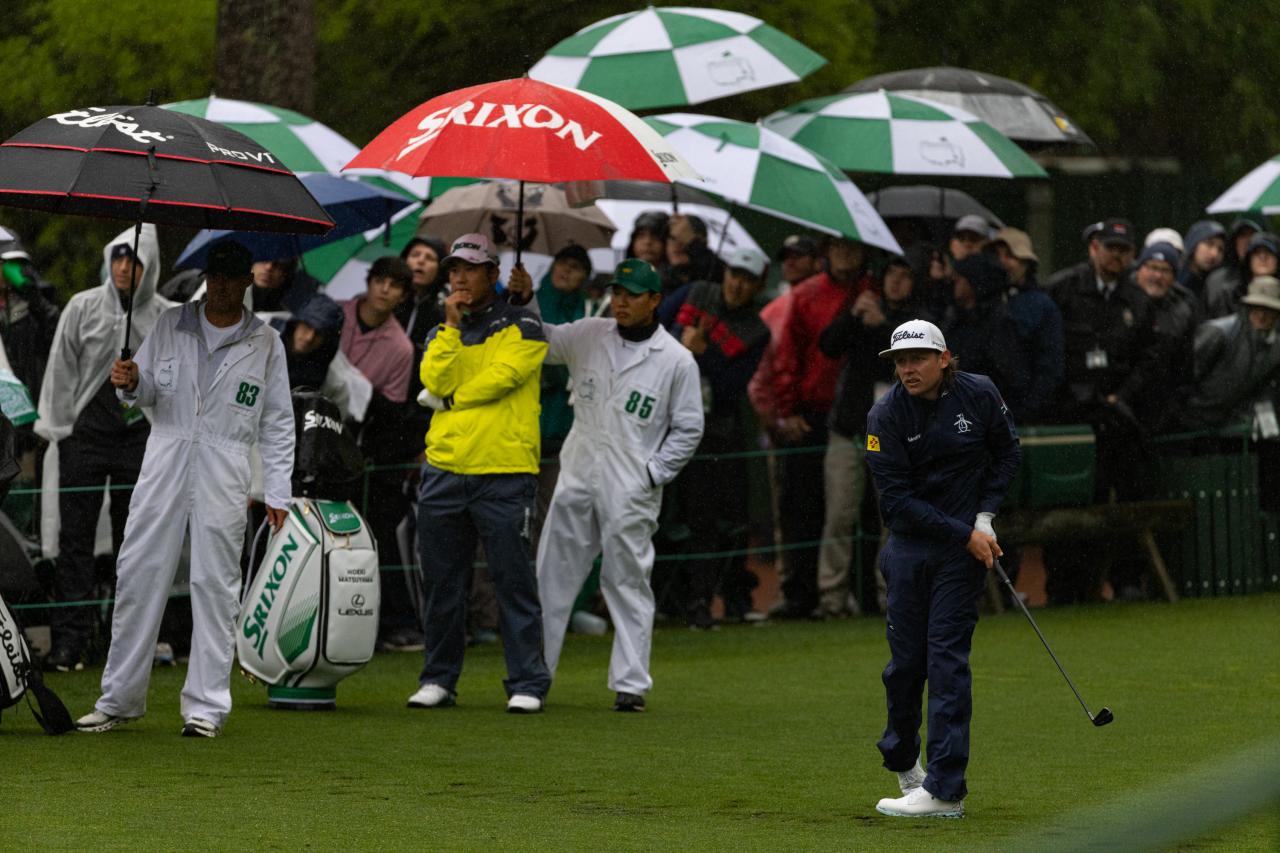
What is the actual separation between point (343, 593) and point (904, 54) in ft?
40.6

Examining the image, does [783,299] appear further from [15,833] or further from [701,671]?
[15,833]

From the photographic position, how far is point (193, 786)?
24.3 ft

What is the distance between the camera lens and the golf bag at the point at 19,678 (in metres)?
8.45

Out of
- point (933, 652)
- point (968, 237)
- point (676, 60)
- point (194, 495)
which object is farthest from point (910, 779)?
point (968, 237)

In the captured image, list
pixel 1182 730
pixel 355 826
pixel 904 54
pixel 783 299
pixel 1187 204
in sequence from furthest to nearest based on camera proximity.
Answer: pixel 1187 204
pixel 904 54
pixel 783 299
pixel 1182 730
pixel 355 826

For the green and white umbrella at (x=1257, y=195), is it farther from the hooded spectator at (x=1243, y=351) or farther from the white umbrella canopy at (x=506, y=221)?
the white umbrella canopy at (x=506, y=221)

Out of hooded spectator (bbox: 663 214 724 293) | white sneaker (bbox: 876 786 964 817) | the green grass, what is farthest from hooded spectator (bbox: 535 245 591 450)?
white sneaker (bbox: 876 786 964 817)

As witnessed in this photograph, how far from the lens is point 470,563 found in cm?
991

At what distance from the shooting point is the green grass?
21.8ft

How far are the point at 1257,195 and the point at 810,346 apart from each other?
4.12 m

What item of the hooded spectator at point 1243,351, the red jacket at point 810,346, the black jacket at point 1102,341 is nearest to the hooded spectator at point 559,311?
the red jacket at point 810,346

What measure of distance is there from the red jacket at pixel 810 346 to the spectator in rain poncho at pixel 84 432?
4.50m

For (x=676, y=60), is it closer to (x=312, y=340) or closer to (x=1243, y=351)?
(x=312, y=340)

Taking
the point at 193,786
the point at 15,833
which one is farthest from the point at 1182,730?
the point at 15,833
